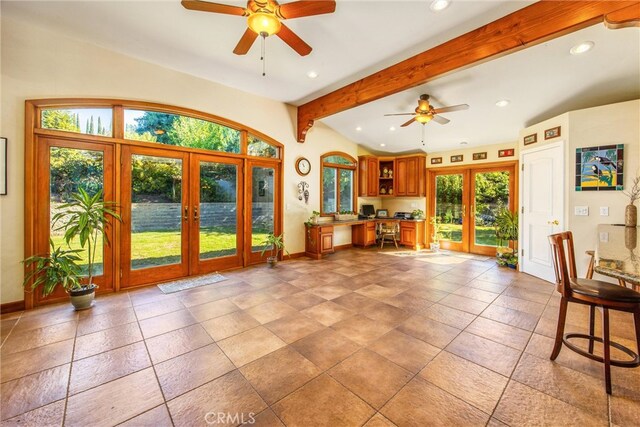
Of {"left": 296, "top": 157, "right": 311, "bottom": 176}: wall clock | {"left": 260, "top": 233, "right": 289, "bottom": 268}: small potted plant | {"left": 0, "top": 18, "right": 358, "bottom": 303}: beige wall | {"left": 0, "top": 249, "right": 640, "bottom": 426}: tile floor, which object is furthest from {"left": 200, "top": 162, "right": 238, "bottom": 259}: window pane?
{"left": 296, "top": 157, "right": 311, "bottom": 176}: wall clock

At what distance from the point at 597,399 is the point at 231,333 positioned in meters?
2.85

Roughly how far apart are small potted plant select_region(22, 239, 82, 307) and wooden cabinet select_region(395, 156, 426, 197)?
685cm

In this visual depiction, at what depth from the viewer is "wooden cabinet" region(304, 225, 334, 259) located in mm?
5793

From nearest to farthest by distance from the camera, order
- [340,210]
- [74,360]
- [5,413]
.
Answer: [5,413]
[74,360]
[340,210]

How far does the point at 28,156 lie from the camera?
9.94 ft

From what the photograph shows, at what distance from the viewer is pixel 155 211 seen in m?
4.01

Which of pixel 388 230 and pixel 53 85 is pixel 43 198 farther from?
pixel 388 230

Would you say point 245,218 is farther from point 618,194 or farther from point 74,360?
point 618,194

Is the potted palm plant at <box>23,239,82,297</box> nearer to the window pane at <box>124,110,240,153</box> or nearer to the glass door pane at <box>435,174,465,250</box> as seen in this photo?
the window pane at <box>124,110,240,153</box>

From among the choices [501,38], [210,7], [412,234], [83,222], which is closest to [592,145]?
[501,38]

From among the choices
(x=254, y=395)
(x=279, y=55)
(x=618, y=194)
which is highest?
(x=279, y=55)

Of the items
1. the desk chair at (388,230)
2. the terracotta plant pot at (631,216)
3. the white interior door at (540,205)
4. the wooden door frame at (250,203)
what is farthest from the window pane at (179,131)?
the terracotta plant pot at (631,216)

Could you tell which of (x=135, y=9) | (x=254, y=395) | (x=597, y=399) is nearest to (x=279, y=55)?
(x=135, y=9)

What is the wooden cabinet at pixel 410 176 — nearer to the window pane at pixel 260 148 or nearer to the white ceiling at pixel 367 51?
the white ceiling at pixel 367 51
